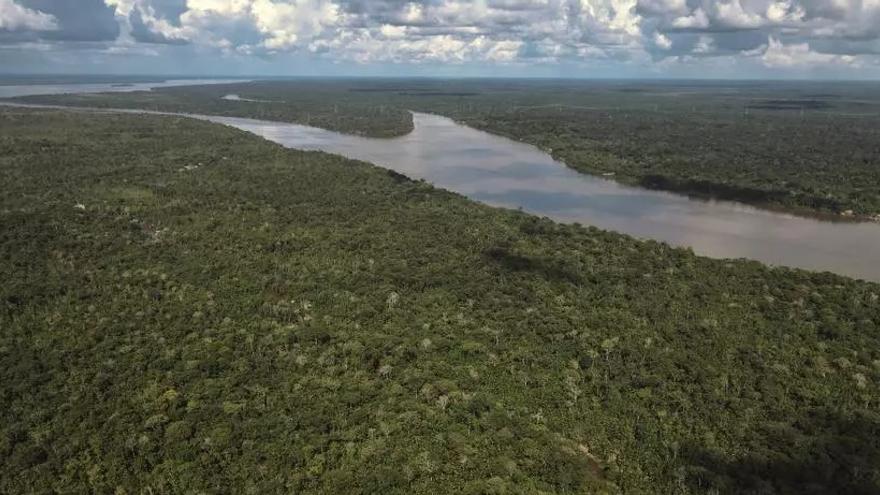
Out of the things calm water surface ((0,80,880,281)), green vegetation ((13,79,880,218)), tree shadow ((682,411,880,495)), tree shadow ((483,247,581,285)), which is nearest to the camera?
tree shadow ((682,411,880,495))

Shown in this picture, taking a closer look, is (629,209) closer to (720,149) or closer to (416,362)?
(416,362)

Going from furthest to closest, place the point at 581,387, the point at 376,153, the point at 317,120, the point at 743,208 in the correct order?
the point at 317,120
the point at 376,153
the point at 743,208
the point at 581,387

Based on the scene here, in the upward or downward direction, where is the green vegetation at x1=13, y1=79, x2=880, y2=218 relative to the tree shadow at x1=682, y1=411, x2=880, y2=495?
upward

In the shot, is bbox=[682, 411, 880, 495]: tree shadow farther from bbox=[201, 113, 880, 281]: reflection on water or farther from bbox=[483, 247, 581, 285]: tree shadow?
bbox=[201, 113, 880, 281]: reflection on water

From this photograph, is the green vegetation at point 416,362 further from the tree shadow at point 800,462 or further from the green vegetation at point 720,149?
the green vegetation at point 720,149

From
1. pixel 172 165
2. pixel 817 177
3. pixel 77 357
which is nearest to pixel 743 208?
pixel 817 177

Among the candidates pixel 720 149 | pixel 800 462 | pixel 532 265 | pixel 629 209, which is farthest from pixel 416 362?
pixel 720 149

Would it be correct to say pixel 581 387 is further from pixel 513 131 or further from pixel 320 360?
pixel 513 131

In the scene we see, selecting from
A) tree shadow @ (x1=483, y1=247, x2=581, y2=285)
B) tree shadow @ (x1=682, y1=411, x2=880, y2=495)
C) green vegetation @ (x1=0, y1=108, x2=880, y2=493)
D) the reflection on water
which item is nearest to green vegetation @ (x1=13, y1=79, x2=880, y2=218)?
the reflection on water
